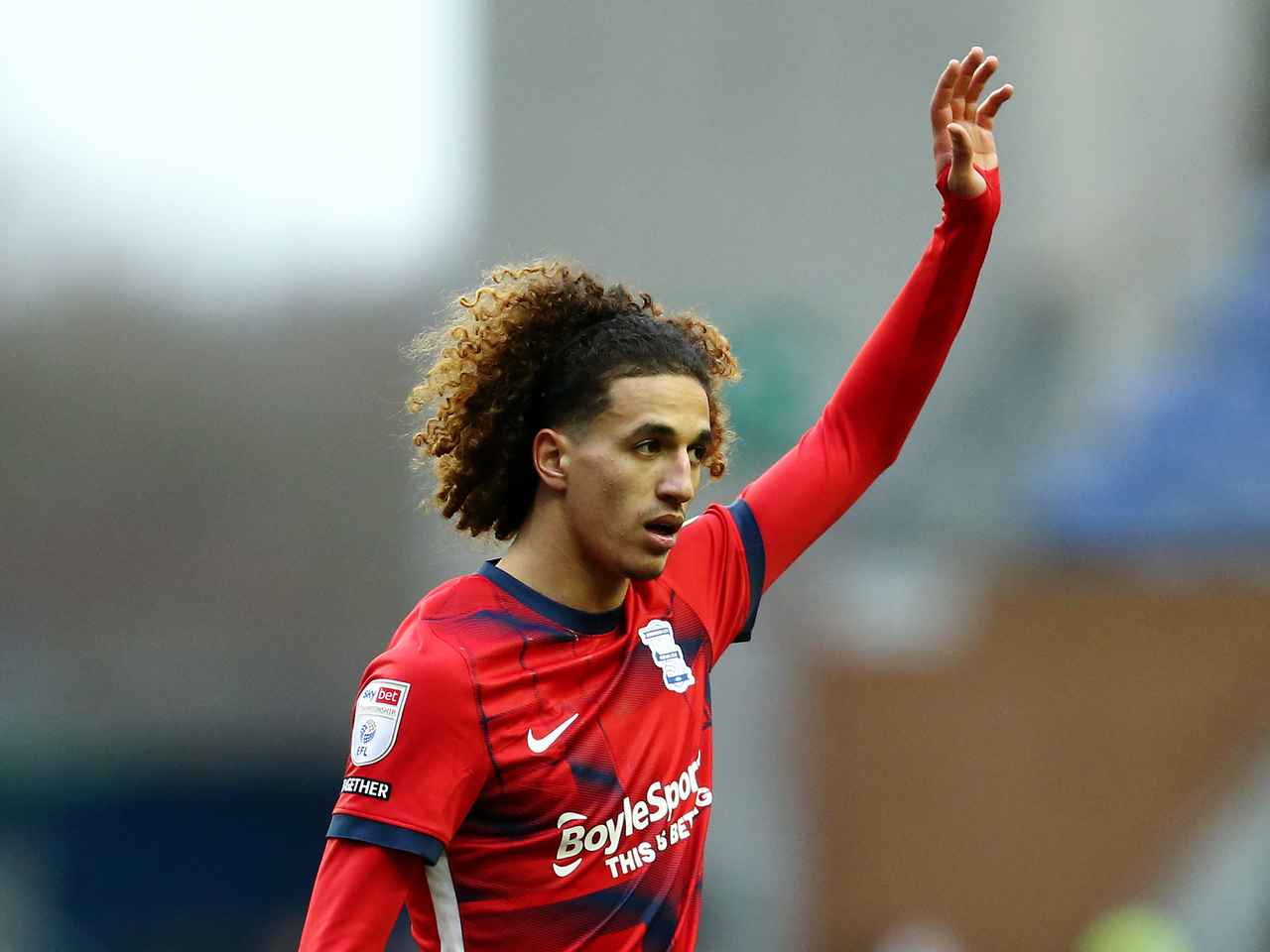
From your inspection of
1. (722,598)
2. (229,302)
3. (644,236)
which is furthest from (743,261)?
(722,598)

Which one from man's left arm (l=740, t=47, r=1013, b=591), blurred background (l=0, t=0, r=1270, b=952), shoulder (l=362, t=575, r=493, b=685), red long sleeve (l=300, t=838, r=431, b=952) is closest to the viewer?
red long sleeve (l=300, t=838, r=431, b=952)

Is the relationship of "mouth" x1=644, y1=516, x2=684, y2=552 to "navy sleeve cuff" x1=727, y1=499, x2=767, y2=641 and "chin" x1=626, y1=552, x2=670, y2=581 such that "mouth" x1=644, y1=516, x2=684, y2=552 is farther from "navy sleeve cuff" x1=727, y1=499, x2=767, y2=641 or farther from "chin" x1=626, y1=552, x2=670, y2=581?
"navy sleeve cuff" x1=727, y1=499, x2=767, y2=641

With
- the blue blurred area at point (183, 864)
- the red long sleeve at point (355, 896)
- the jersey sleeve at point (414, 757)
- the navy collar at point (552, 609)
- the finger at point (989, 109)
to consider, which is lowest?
the blue blurred area at point (183, 864)

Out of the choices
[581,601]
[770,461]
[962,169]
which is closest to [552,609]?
[581,601]

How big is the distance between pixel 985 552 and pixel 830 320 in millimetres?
2400

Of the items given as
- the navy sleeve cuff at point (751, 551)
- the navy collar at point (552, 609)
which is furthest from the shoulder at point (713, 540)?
the navy collar at point (552, 609)

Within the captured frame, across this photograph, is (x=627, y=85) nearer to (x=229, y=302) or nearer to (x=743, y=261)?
(x=743, y=261)

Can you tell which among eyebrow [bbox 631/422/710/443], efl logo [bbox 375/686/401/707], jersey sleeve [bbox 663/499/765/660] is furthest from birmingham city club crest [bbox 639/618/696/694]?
efl logo [bbox 375/686/401/707]

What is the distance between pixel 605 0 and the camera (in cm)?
1366

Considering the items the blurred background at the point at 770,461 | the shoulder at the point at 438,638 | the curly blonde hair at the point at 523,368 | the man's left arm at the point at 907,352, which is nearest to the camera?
the shoulder at the point at 438,638

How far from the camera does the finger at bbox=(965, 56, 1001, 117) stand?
3.00m

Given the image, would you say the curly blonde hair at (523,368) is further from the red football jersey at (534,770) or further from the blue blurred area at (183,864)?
the blue blurred area at (183,864)

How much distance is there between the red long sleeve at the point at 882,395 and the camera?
3051 mm

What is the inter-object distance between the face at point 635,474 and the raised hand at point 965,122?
0.64 m
